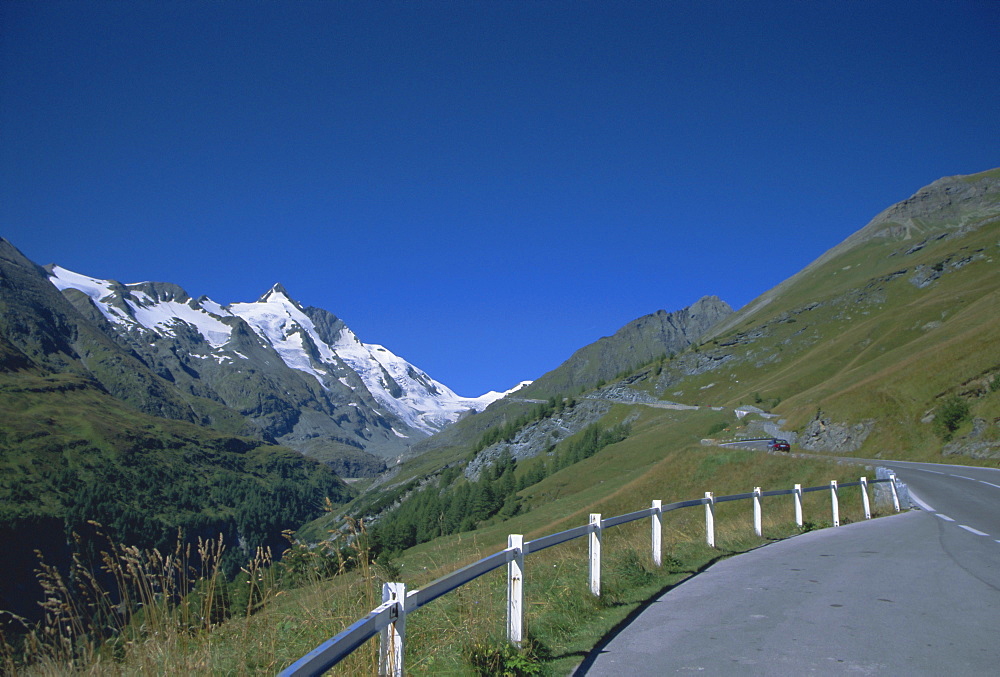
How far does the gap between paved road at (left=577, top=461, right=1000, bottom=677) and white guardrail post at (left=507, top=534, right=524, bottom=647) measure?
74cm

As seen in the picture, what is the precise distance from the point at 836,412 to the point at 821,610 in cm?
6049

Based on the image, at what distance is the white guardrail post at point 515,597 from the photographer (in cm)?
659

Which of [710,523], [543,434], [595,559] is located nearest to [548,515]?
[710,523]

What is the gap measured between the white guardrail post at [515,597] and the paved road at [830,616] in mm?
738

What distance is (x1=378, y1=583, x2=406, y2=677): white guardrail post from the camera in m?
4.45

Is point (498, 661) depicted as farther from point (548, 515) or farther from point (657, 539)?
point (548, 515)

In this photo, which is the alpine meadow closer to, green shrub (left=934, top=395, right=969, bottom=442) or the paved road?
green shrub (left=934, top=395, right=969, bottom=442)

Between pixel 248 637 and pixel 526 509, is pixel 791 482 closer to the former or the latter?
pixel 248 637

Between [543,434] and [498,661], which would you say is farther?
[543,434]

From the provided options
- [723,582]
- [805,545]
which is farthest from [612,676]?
[805,545]

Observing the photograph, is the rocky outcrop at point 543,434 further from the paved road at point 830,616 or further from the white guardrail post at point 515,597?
the white guardrail post at point 515,597

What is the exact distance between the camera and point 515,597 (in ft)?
22.2

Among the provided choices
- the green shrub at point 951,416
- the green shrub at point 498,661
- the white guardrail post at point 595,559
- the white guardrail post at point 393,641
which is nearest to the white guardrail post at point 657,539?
the white guardrail post at point 595,559

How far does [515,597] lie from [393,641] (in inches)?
99.1
